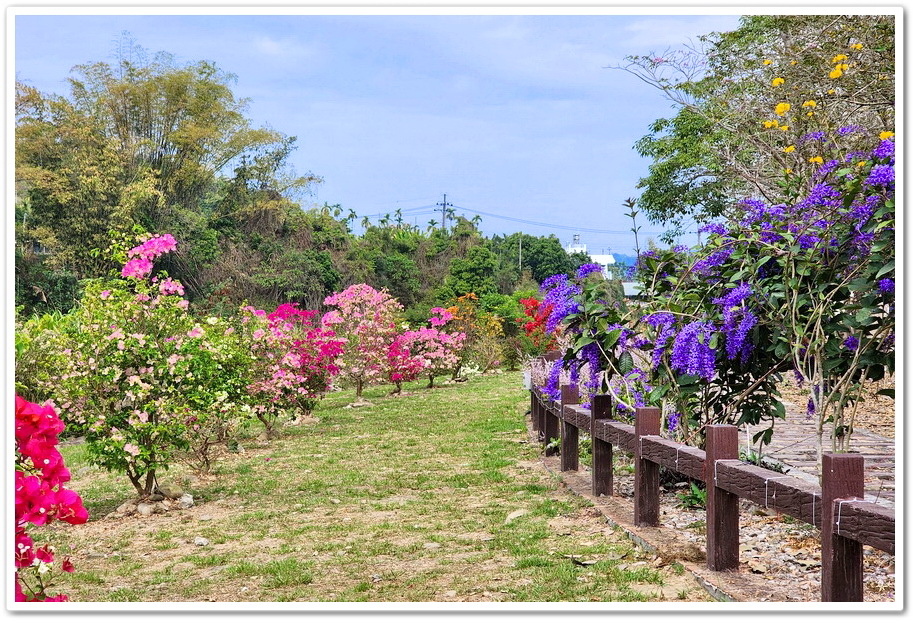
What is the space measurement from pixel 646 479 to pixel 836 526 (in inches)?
60.1

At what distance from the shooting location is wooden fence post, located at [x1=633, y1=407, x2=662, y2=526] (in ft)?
13.4

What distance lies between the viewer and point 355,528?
15.2 feet

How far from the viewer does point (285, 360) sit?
869 cm

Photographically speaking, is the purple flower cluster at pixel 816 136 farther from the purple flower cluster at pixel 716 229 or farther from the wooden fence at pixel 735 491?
the wooden fence at pixel 735 491

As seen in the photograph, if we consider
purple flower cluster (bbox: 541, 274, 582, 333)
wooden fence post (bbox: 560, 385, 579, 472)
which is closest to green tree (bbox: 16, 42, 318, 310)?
wooden fence post (bbox: 560, 385, 579, 472)

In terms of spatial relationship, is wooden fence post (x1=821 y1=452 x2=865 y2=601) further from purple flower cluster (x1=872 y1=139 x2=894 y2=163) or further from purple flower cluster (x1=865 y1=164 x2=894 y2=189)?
purple flower cluster (x1=872 y1=139 x2=894 y2=163)

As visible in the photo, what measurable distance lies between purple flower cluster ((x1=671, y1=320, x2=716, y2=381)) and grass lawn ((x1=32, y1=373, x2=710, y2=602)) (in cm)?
86

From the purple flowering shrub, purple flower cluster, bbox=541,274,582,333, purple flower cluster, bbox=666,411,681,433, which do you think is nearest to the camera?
the purple flowering shrub

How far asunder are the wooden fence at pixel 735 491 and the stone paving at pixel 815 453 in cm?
91

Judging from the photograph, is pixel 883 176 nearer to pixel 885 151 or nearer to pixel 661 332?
pixel 885 151

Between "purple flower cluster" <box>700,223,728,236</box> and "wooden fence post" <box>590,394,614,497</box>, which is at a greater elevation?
"purple flower cluster" <box>700,223,728,236</box>

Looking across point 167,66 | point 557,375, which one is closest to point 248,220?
point 167,66

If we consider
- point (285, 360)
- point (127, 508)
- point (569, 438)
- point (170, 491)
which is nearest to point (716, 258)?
point (569, 438)

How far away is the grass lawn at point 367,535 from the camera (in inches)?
135
